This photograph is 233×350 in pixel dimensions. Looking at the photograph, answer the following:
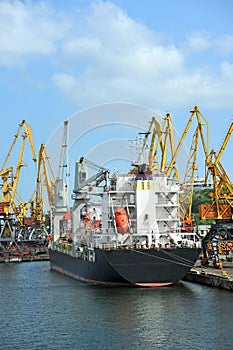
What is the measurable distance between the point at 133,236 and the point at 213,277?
8367 millimetres

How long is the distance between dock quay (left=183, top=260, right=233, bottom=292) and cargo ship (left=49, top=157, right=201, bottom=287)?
3122 millimetres

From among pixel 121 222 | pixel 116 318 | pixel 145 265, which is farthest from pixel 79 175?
pixel 116 318

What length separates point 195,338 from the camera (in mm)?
33719

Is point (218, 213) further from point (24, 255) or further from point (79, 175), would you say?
point (24, 255)

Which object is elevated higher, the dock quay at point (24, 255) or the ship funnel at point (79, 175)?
the ship funnel at point (79, 175)

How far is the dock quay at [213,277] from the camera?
49.7 metres

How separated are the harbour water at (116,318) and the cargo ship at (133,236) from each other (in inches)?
61.6

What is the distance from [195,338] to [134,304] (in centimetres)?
1072

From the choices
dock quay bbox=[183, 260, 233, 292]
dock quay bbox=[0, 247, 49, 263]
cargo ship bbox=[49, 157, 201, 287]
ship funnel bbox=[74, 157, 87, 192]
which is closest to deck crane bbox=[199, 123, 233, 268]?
dock quay bbox=[183, 260, 233, 292]

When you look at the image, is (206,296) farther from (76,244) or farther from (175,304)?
(76,244)

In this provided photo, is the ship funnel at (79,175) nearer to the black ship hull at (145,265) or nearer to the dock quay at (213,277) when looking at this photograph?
the black ship hull at (145,265)

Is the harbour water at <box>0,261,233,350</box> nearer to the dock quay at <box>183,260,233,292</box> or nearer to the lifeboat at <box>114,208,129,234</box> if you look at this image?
the dock quay at <box>183,260,233,292</box>

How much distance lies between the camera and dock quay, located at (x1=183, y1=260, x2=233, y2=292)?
49688 millimetres

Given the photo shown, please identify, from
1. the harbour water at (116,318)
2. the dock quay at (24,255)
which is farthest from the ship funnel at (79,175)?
the dock quay at (24,255)
